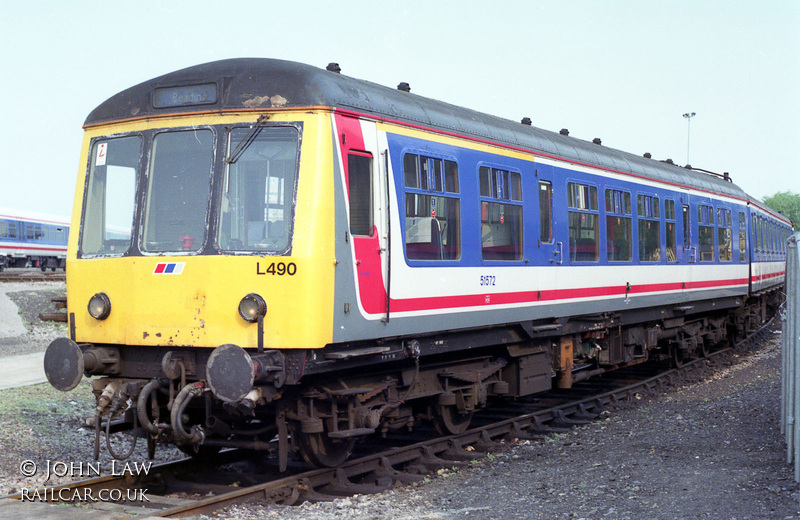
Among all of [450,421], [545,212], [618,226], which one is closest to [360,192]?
[450,421]

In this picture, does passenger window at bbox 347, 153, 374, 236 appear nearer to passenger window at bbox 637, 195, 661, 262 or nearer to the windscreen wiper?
the windscreen wiper

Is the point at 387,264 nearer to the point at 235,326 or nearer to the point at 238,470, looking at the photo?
the point at 235,326

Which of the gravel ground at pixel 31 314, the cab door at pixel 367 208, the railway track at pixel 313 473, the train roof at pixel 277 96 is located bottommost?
the railway track at pixel 313 473

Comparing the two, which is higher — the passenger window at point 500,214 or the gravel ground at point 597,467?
the passenger window at point 500,214

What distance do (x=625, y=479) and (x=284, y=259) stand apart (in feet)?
12.0

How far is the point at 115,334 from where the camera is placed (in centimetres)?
736

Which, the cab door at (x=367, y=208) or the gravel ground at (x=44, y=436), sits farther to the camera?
the gravel ground at (x=44, y=436)

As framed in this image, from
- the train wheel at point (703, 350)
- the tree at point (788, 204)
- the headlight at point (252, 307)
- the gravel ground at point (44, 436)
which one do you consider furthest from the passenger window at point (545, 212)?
the tree at point (788, 204)

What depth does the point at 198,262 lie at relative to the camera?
23.0 ft

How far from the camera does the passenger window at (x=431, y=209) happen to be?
7.90 meters

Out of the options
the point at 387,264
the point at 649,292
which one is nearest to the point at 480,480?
the point at 387,264

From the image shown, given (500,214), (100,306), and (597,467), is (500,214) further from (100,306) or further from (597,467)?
(100,306)

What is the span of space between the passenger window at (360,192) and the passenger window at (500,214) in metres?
1.98

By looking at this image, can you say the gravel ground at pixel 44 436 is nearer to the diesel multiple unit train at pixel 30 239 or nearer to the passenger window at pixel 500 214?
the passenger window at pixel 500 214
